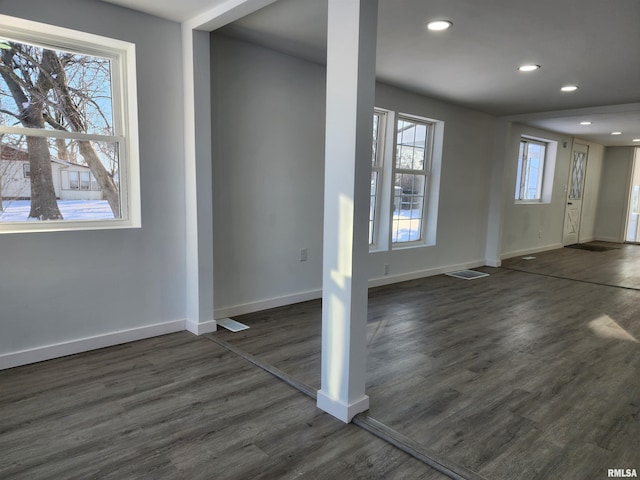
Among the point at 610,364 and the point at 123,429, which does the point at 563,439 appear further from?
the point at 123,429

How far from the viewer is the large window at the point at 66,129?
276 cm

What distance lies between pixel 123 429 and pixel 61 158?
1.94 m

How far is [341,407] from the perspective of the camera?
2.28m

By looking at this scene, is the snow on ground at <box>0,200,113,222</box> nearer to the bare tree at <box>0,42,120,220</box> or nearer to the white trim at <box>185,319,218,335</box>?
the bare tree at <box>0,42,120,220</box>

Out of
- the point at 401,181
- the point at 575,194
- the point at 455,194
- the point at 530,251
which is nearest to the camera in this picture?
the point at 401,181

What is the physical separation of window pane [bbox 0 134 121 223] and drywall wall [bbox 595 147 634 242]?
1112cm

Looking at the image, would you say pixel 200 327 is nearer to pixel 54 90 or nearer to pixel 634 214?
pixel 54 90

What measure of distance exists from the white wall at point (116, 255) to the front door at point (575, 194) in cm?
841

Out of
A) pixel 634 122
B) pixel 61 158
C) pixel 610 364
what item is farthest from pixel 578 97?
pixel 61 158

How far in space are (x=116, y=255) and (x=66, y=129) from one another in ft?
3.14

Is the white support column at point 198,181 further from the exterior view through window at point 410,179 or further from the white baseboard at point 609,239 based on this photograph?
the white baseboard at point 609,239

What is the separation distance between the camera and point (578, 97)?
5.08 metres

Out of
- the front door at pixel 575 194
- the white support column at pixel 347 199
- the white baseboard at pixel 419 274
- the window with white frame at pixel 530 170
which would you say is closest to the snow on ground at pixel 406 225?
the white baseboard at pixel 419 274

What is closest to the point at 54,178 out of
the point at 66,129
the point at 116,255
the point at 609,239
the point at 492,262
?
the point at 66,129
